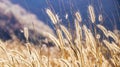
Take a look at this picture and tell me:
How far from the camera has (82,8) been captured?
4586 millimetres

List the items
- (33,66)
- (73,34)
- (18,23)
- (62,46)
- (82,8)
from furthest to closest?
(18,23)
(82,8)
(73,34)
(62,46)
(33,66)

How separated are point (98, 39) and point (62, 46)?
24 centimetres

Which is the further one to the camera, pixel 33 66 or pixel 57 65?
pixel 57 65

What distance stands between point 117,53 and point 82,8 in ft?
8.13

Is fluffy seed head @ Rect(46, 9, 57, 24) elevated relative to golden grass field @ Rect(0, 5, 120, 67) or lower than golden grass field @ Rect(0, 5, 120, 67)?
elevated

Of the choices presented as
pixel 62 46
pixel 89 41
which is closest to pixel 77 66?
pixel 62 46

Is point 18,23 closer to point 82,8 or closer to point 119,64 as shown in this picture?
point 82,8

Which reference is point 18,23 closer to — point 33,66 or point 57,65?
point 57,65

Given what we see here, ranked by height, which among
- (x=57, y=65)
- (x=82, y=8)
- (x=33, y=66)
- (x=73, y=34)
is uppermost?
(x=82, y=8)

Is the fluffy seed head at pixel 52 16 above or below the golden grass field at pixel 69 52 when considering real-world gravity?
above

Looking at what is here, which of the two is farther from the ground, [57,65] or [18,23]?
[18,23]

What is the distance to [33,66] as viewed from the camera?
1.84m

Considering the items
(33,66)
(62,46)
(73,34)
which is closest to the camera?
(33,66)

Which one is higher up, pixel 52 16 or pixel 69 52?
pixel 52 16
